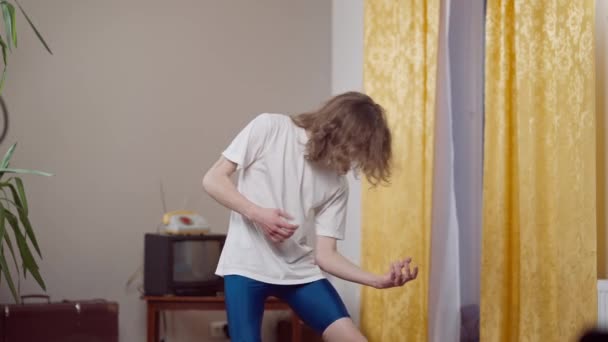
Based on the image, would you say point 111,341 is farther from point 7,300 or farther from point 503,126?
point 503,126

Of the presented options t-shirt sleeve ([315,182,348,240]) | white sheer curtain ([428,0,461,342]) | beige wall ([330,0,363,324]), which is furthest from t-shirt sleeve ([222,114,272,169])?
beige wall ([330,0,363,324])

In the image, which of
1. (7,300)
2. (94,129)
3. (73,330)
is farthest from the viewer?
(94,129)

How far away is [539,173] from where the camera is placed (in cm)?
275

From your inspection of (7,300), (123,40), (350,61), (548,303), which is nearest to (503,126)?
(548,303)

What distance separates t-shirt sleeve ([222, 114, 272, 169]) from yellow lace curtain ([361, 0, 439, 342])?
49.5 inches

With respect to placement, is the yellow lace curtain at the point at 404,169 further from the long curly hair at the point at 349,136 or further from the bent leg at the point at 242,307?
the bent leg at the point at 242,307

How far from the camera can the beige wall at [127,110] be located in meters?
4.14

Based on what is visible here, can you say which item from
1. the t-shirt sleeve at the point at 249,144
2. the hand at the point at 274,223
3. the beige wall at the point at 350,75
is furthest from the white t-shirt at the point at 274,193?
the beige wall at the point at 350,75

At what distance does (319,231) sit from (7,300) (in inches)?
88.7

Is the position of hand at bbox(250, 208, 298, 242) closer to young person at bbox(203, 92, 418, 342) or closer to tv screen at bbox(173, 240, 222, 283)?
young person at bbox(203, 92, 418, 342)

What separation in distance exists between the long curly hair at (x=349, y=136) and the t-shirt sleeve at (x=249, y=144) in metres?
0.12

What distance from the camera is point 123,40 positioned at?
4301 mm

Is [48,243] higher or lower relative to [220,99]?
lower

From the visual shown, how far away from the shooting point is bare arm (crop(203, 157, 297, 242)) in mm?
2053
